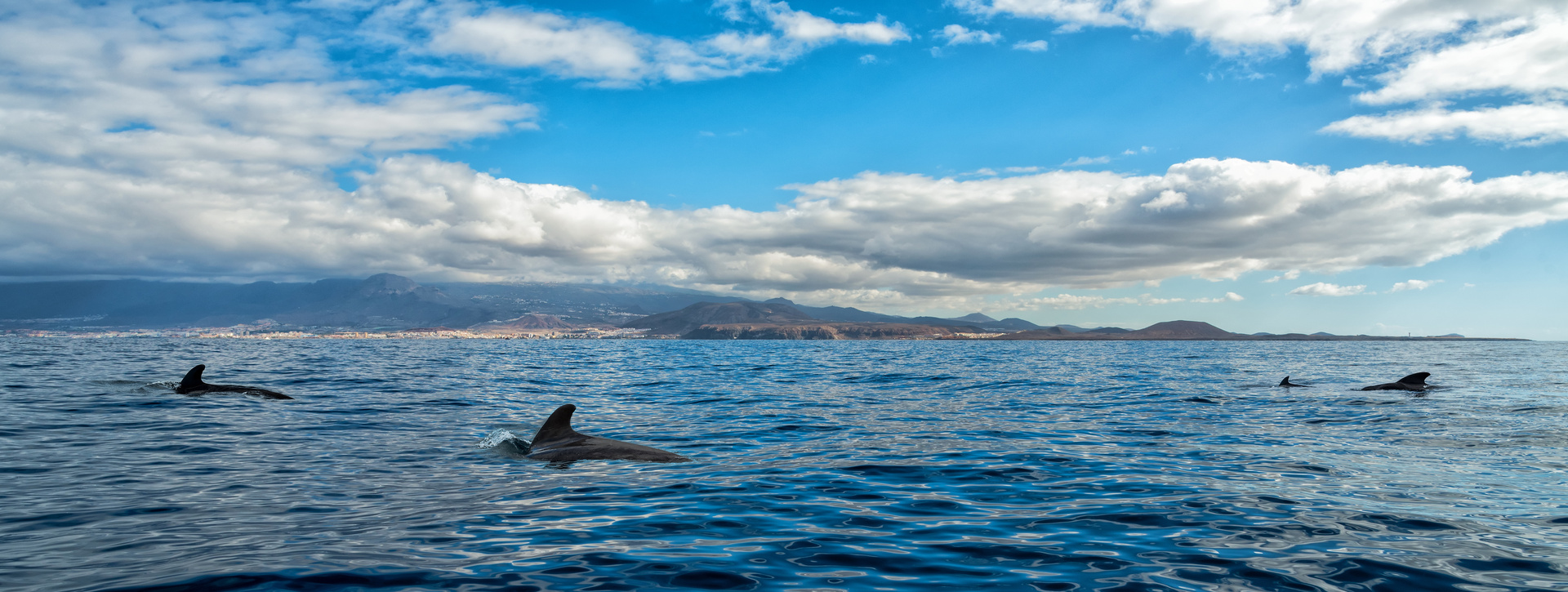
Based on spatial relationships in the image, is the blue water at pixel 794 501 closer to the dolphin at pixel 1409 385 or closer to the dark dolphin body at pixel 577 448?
the dark dolphin body at pixel 577 448

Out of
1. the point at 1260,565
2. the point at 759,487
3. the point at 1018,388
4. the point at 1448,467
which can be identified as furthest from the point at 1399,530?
the point at 1018,388

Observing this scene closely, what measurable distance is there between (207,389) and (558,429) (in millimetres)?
21737

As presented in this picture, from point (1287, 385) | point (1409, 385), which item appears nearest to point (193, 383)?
point (1287, 385)

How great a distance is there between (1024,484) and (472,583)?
9747 mm

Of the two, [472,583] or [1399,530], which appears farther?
[1399,530]

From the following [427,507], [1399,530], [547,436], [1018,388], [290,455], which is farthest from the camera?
[1018,388]

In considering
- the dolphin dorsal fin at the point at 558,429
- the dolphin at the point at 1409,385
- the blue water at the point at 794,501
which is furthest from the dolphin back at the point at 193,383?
the dolphin at the point at 1409,385

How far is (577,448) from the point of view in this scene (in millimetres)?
17203

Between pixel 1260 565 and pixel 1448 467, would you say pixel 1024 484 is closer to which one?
pixel 1260 565

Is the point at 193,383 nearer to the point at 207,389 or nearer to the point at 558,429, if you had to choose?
the point at 207,389

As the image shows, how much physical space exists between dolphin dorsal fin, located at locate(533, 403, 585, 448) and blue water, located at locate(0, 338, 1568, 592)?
4.57ft

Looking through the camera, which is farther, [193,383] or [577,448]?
[193,383]

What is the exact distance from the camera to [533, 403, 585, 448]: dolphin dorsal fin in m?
18.3

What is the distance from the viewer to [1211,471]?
1506 cm
